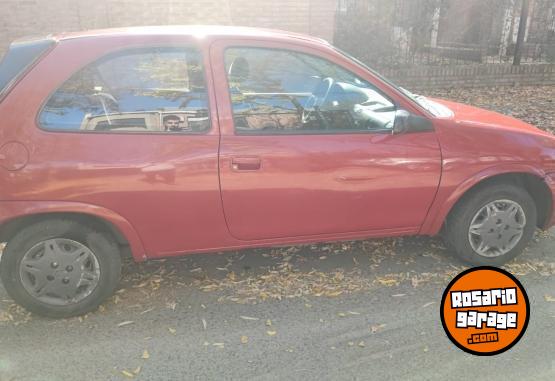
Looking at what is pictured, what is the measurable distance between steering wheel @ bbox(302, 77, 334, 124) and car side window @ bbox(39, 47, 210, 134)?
653 mm

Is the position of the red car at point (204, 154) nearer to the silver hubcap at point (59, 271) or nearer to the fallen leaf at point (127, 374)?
the silver hubcap at point (59, 271)

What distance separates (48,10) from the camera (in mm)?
9367

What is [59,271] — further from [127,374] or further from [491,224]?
[491,224]

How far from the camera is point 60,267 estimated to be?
306cm

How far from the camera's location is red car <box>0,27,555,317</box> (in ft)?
9.64

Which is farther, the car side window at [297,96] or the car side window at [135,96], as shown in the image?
the car side window at [297,96]

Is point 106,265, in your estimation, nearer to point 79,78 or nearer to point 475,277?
point 79,78

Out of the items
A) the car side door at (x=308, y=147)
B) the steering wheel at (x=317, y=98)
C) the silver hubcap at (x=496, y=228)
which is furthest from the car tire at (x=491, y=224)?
the steering wheel at (x=317, y=98)

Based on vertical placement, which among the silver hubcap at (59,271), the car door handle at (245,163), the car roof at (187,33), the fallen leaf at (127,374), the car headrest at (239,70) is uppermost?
the car roof at (187,33)

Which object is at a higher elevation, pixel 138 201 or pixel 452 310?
pixel 138 201

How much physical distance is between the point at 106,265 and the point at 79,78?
1.16 metres

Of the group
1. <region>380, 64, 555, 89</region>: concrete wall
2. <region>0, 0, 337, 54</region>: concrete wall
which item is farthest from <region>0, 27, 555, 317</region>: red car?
<region>0, 0, 337, 54</region>: concrete wall

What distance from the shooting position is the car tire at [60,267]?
2.98 meters

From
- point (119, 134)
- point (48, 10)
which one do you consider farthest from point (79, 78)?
point (48, 10)
